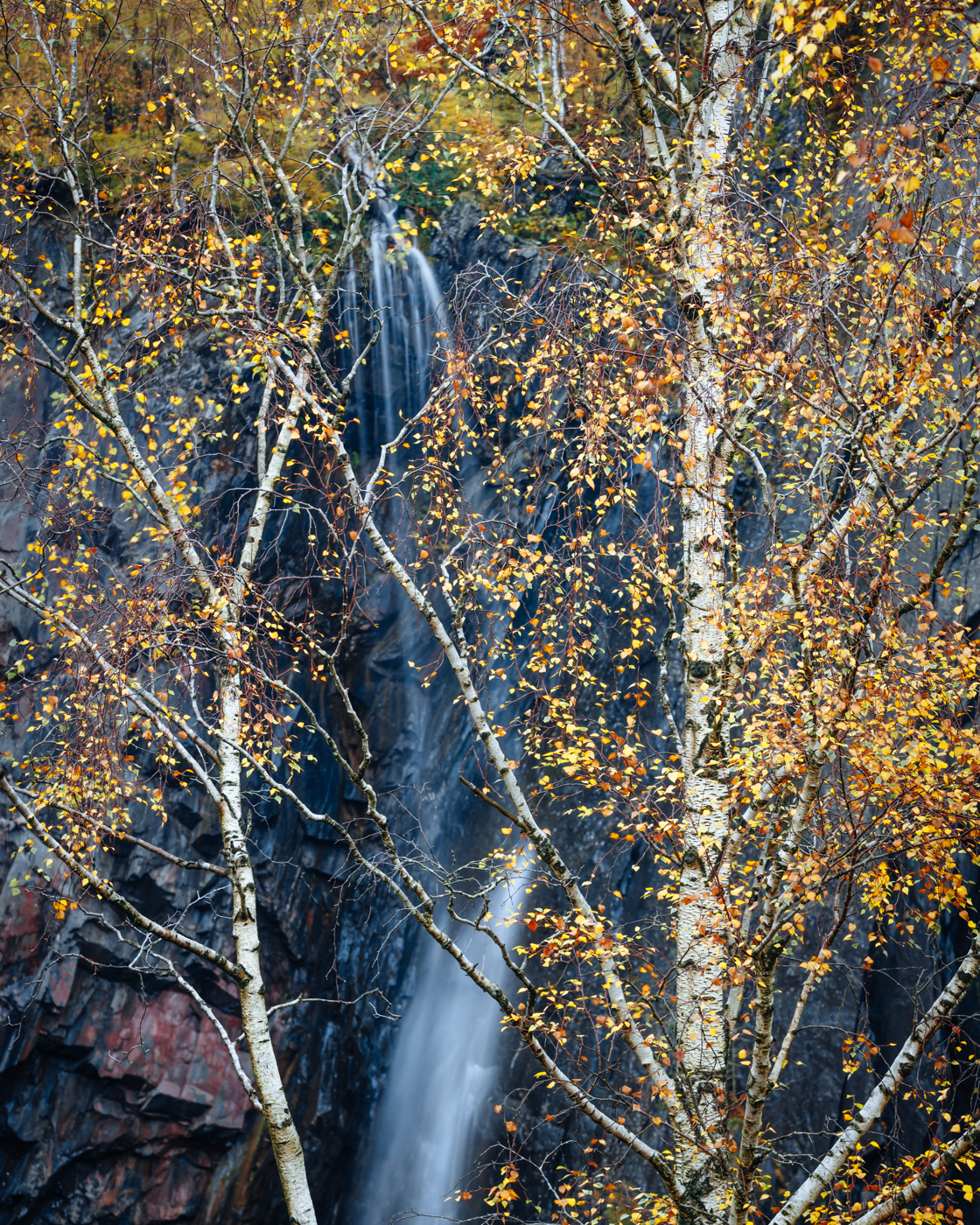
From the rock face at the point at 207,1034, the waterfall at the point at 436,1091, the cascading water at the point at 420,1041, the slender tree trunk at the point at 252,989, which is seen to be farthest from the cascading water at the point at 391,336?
the slender tree trunk at the point at 252,989

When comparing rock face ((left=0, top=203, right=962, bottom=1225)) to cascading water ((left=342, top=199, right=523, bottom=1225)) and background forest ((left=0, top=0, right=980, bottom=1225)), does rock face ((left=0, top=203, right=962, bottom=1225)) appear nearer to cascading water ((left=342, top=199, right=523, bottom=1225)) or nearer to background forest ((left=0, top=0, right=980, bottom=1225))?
background forest ((left=0, top=0, right=980, bottom=1225))

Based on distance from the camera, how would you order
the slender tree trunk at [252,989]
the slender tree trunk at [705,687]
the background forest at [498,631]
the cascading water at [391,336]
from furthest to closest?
the cascading water at [391,336] → the slender tree trunk at [252,989] → the background forest at [498,631] → the slender tree trunk at [705,687]

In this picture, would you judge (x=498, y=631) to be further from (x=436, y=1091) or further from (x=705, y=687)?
Answer: (x=705, y=687)

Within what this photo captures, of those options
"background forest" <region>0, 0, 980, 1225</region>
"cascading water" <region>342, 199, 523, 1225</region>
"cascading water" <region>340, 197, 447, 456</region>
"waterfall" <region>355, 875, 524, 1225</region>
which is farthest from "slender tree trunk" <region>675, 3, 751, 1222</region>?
"cascading water" <region>340, 197, 447, 456</region>

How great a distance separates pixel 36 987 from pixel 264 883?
2890 mm

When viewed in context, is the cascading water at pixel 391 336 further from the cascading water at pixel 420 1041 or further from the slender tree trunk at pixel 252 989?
the slender tree trunk at pixel 252 989

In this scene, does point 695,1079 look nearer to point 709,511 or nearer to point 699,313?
point 709,511

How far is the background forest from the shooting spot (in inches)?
182

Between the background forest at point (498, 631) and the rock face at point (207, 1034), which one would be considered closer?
the background forest at point (498, 631)

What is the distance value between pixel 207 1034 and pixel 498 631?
21.8 ft

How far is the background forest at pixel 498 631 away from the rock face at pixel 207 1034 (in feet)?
0.19

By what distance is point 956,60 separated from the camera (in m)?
10.2

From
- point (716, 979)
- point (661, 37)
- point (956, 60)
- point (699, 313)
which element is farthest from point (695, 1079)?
point (661, 37)

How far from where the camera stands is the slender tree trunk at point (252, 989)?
489cm
